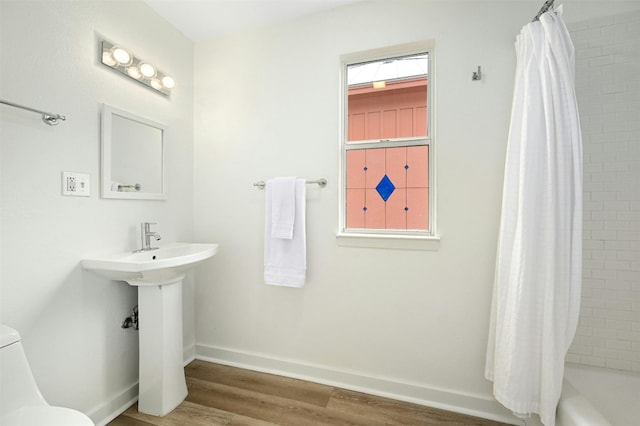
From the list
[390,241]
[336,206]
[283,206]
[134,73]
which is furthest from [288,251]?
[134,73]

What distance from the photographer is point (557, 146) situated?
3.83 feet

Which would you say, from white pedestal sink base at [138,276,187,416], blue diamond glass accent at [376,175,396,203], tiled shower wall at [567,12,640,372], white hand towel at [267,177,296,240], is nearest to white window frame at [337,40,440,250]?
blue diamond glass accent at [376,175,396,203]

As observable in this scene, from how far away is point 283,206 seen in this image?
1804 millimetres

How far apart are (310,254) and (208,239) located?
843 millimetres

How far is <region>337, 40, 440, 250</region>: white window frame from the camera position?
5.32 ft

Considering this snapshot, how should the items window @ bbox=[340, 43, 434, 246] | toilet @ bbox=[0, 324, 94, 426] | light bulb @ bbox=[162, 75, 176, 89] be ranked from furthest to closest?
light bulb @ bbox=[162, 75, 176, 89], window @ bbox=[340, 43, 434, 246], toilet @ bbox=[0, 324, 94, 426]

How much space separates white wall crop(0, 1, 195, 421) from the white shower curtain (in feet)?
6.79

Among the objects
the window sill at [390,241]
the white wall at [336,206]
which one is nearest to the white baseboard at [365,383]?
the white wall at [336,206]

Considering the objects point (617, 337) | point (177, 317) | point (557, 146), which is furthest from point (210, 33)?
point (617, 337)

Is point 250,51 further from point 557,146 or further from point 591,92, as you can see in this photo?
point 591,92

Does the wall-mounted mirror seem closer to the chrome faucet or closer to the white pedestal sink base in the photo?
the chrome faucet

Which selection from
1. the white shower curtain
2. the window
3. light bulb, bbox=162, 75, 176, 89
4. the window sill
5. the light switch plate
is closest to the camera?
the white shower curtain

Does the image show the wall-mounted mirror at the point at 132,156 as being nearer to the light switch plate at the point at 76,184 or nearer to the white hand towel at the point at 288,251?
the light switch plate at the point at 76,184

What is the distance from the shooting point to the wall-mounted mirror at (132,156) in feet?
4.87
